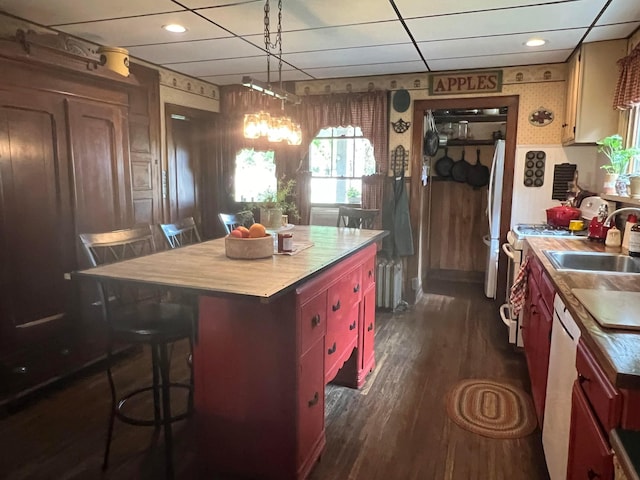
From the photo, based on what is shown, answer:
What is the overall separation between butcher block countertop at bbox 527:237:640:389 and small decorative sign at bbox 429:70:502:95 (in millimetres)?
2172

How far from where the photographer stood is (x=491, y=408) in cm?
268

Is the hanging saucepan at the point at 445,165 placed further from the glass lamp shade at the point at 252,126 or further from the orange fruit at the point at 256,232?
the orange fruit at the point at 256,232

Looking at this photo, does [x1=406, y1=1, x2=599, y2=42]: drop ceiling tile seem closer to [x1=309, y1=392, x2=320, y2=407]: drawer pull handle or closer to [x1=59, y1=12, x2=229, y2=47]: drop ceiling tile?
[x1=59, y1=12, x2=229, y2=47]: drop ceiling tile

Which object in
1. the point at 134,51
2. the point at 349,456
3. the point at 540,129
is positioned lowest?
the point at 349,456

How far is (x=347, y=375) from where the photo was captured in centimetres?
297

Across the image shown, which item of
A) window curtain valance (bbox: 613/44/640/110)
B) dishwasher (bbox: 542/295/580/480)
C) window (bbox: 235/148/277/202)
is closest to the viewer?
dishwasher (bbox: 542/295/580/480)

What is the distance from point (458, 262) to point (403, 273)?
57.9 inches

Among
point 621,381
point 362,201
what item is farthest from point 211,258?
point 362,201

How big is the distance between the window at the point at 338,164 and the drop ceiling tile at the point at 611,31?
2126 millimetres

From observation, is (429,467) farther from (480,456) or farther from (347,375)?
(347,375)

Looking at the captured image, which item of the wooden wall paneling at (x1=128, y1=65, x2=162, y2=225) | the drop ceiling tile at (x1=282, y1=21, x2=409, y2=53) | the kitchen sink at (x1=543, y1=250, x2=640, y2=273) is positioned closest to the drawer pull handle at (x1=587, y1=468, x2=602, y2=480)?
the kitchen sink at (x1=543, y1=250, x2=640, y2=273)

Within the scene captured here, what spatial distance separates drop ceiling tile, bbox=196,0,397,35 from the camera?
8.56ft

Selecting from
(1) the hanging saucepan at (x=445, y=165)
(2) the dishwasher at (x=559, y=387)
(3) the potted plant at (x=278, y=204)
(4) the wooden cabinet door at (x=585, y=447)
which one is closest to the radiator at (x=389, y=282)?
(3) the potted plant at (x=278, y=204)

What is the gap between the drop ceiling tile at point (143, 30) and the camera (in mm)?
2893
